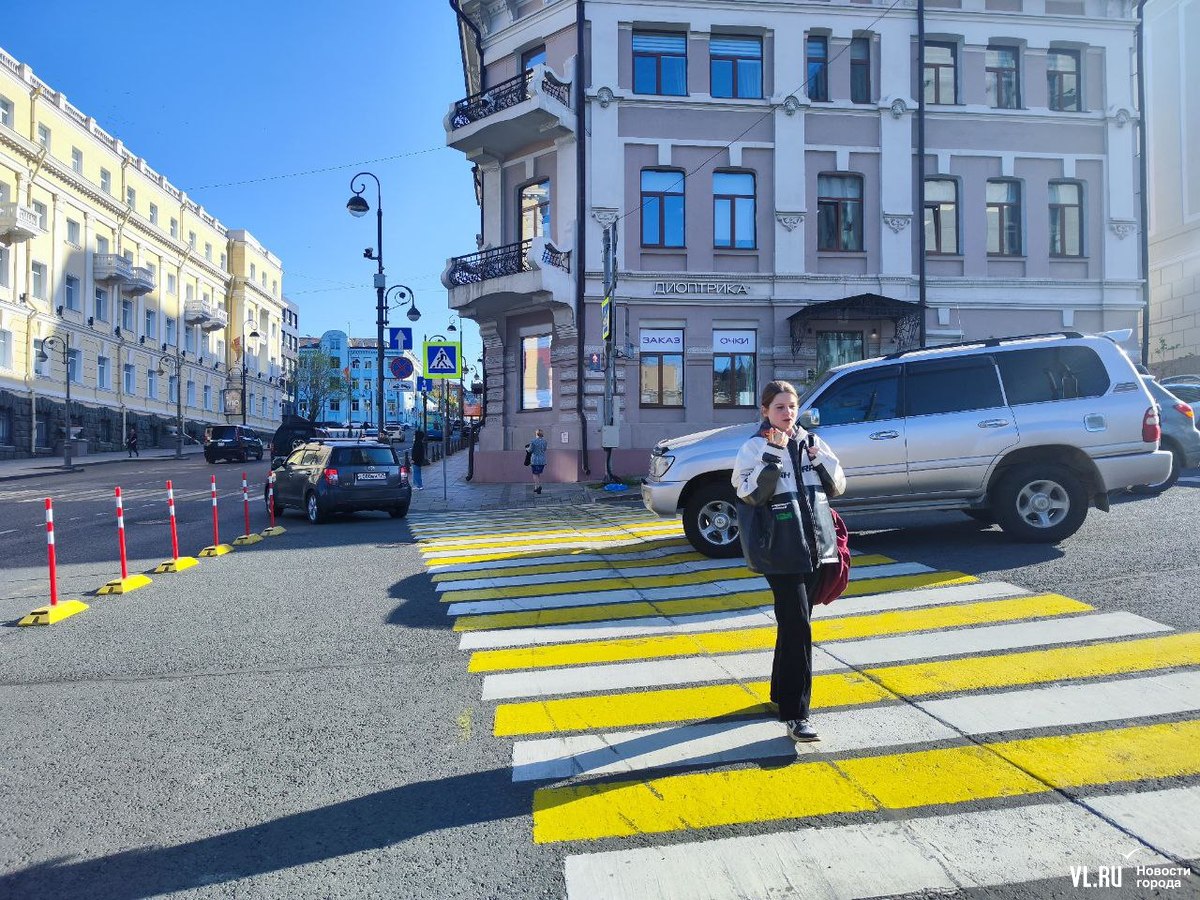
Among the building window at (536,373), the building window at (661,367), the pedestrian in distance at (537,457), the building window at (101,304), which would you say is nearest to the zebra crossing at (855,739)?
the pedestrian in distance at (537,457)

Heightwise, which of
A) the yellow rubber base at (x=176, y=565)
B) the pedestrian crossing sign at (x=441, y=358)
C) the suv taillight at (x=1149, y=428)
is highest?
the pedestrian crossing sign at (x=441, y=358)

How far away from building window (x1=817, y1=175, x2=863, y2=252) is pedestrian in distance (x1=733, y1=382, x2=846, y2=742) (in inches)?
792

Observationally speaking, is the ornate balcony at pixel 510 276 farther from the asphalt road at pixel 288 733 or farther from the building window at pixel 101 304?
the building window at pixel 101 304

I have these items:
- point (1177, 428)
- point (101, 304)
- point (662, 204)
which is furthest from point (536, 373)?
point (101, 304)

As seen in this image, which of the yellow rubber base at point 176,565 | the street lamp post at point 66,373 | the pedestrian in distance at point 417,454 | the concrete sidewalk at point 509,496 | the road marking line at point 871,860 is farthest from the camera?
the street lamp post at point 66,373

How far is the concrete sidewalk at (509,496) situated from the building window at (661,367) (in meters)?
2.75

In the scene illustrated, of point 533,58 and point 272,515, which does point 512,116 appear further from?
point 272,515

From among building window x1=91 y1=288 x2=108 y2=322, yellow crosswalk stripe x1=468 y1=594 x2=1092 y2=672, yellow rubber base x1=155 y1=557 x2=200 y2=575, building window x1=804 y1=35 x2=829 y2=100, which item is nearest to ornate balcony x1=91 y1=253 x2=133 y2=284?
building window x1=91 y1=288 x2=108 y2=322

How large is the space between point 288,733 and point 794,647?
285 centimetres

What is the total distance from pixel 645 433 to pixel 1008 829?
19.1m

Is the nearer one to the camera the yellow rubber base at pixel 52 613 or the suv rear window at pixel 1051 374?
the yellow rubber base at pixel 52 613

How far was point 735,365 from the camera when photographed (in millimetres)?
22500

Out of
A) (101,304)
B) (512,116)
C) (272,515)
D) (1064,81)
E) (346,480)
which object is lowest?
(272,515)

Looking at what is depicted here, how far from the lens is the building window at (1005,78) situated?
2352 centimetres
